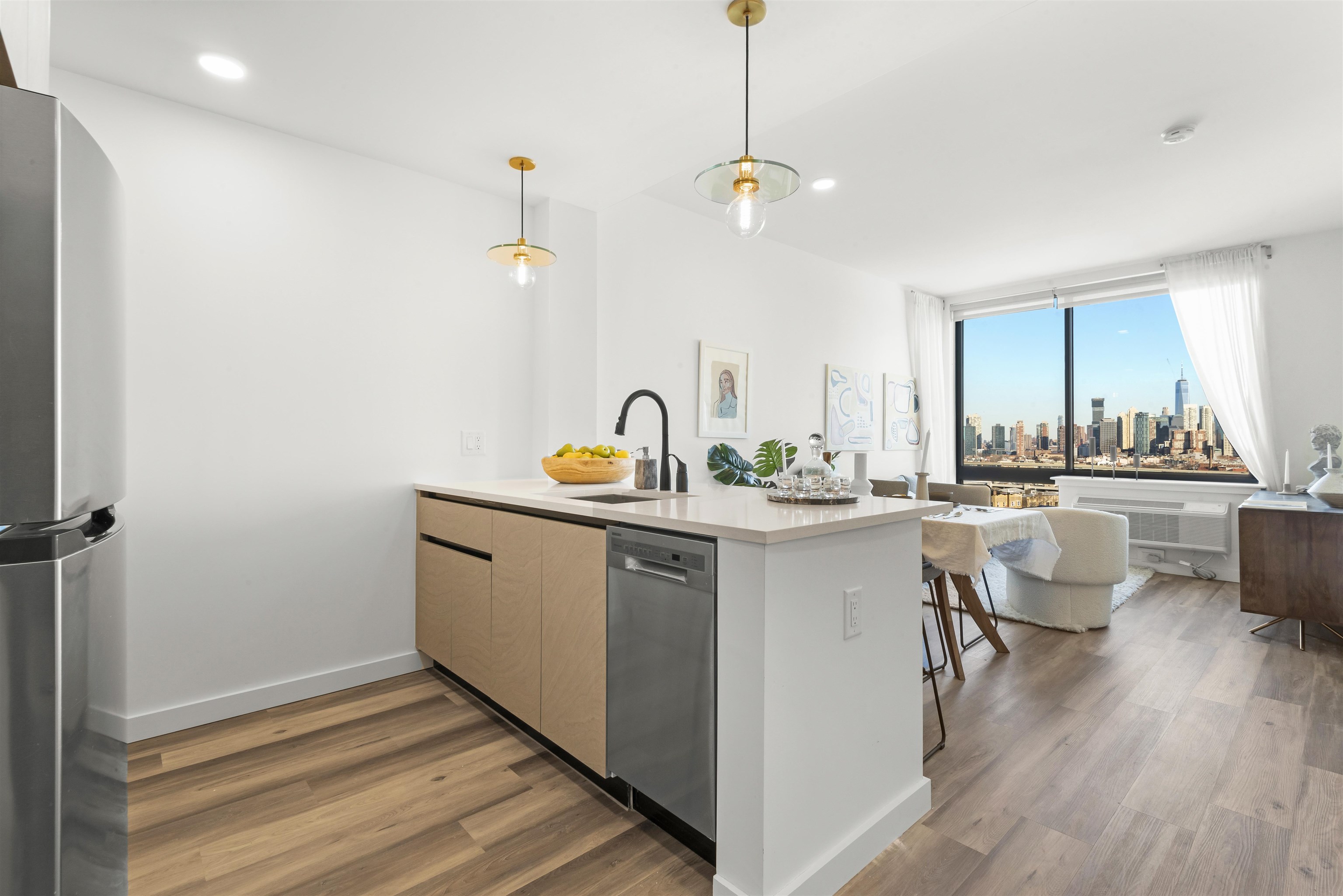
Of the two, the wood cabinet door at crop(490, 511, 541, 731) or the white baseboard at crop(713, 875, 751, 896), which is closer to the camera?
the white baseboard at crop(713, 875, 751, 896)

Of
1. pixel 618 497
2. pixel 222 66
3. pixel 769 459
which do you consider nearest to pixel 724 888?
pixel 618 497

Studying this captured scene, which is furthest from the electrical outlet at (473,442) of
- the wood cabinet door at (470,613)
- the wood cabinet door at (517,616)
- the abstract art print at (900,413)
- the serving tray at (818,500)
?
the abstract art print at (900,413)

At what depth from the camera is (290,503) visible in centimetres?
262

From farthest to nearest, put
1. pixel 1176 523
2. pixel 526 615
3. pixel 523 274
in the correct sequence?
pixel 1176 523
pixel 523 274
pixel 526 615

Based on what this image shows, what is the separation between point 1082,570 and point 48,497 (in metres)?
3.98

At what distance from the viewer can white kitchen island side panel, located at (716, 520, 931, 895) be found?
52.9 inches

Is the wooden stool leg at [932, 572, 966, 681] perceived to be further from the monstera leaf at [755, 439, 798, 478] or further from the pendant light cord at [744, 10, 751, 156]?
the pendant light cord at [744, 10, 751, 156]

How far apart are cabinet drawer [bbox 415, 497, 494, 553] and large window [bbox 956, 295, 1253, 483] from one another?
210 inches

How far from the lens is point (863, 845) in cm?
156

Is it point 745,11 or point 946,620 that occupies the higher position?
point 745,11

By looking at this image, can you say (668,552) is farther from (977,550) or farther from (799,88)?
(799,88)

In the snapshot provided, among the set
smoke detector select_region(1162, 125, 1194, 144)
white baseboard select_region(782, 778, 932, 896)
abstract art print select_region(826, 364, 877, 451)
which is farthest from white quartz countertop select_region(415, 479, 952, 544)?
abstract art print select_region(826, 364, 877, 451)

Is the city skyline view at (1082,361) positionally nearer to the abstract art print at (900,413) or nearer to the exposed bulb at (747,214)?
the abstract art print at (900,413)

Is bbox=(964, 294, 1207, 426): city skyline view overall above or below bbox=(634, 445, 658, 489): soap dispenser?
above
